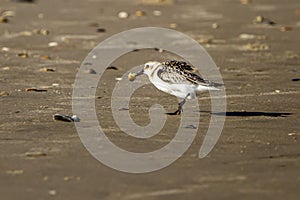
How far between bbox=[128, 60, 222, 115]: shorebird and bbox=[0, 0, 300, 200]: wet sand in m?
0.24

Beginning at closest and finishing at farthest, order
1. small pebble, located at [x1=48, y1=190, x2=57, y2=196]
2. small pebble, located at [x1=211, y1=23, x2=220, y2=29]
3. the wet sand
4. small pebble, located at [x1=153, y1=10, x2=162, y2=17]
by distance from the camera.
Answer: small pebble, located at [x1=48, y1=190, x2=57, y2=196], the wet sand, small pebble, located at [x1=211, y1=23, x2=220, y2=29], small pebble, located at [x1=153, y1=10, x2=162, y2=17]

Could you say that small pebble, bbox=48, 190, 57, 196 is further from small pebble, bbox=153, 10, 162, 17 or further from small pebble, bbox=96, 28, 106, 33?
small pebble, bbox=153, 10, 162, 17

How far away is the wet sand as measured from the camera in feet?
17.8

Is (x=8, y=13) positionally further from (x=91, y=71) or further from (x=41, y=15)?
(x=91, y=71)

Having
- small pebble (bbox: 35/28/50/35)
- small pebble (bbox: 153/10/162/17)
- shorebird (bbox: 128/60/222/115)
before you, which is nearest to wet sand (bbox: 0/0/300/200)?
small pebble (bbox: 35/28/50/35)

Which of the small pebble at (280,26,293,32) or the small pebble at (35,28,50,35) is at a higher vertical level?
the small pebble at (280,26,293,32)

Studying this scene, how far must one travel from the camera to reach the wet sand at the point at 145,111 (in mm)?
5422

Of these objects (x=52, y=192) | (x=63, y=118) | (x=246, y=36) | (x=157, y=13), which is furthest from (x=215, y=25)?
(x=52, y=192)

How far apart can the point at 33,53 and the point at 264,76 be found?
3.35 meters

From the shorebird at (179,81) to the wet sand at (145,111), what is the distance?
244mm

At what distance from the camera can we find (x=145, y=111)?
789 cm

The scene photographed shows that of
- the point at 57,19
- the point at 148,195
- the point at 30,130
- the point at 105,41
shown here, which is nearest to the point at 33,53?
the point at 105,41

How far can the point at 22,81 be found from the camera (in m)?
9.26

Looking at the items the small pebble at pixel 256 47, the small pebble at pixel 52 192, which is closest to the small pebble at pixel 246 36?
the small pebble at pixel 256 47
